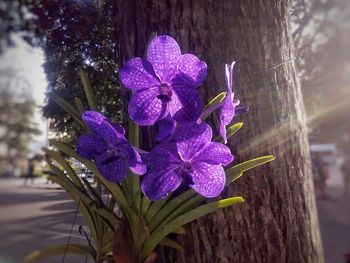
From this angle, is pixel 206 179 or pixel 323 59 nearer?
pixel 206 179

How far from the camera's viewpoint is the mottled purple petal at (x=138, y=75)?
0.54 meters

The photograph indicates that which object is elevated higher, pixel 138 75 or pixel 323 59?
pixel 323 59

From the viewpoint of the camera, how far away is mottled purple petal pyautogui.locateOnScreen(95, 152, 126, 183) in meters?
0.52

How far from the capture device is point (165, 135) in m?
0.54

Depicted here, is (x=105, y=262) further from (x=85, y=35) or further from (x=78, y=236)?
(x=85, y=35)

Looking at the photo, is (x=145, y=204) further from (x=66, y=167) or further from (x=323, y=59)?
(x=323, y=59)

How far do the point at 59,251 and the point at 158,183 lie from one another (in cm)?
22

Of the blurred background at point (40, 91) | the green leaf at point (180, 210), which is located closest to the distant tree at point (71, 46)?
the blurred background at point (40, 91)

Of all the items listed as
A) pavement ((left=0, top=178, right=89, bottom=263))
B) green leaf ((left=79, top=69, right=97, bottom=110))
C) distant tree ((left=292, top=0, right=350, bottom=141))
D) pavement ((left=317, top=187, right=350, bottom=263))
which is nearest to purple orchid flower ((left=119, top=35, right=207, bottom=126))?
green leaf ((left=79, top=69, right=97, bottom=110))

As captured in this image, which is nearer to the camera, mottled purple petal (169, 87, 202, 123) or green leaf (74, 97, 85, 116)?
mottled purple petal (169, 87, 202, 123)

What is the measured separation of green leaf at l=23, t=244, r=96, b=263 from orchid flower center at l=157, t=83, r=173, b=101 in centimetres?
31

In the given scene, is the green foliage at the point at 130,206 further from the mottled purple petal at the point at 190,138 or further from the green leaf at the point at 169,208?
the mottled purple petal at the point at 190,138

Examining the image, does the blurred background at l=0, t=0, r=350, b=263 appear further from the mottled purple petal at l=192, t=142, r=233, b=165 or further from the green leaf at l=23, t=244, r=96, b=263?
the mottled purple petal at l=192, t=142, r=233, b=165

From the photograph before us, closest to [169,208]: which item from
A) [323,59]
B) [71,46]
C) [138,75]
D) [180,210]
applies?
[180,210]
